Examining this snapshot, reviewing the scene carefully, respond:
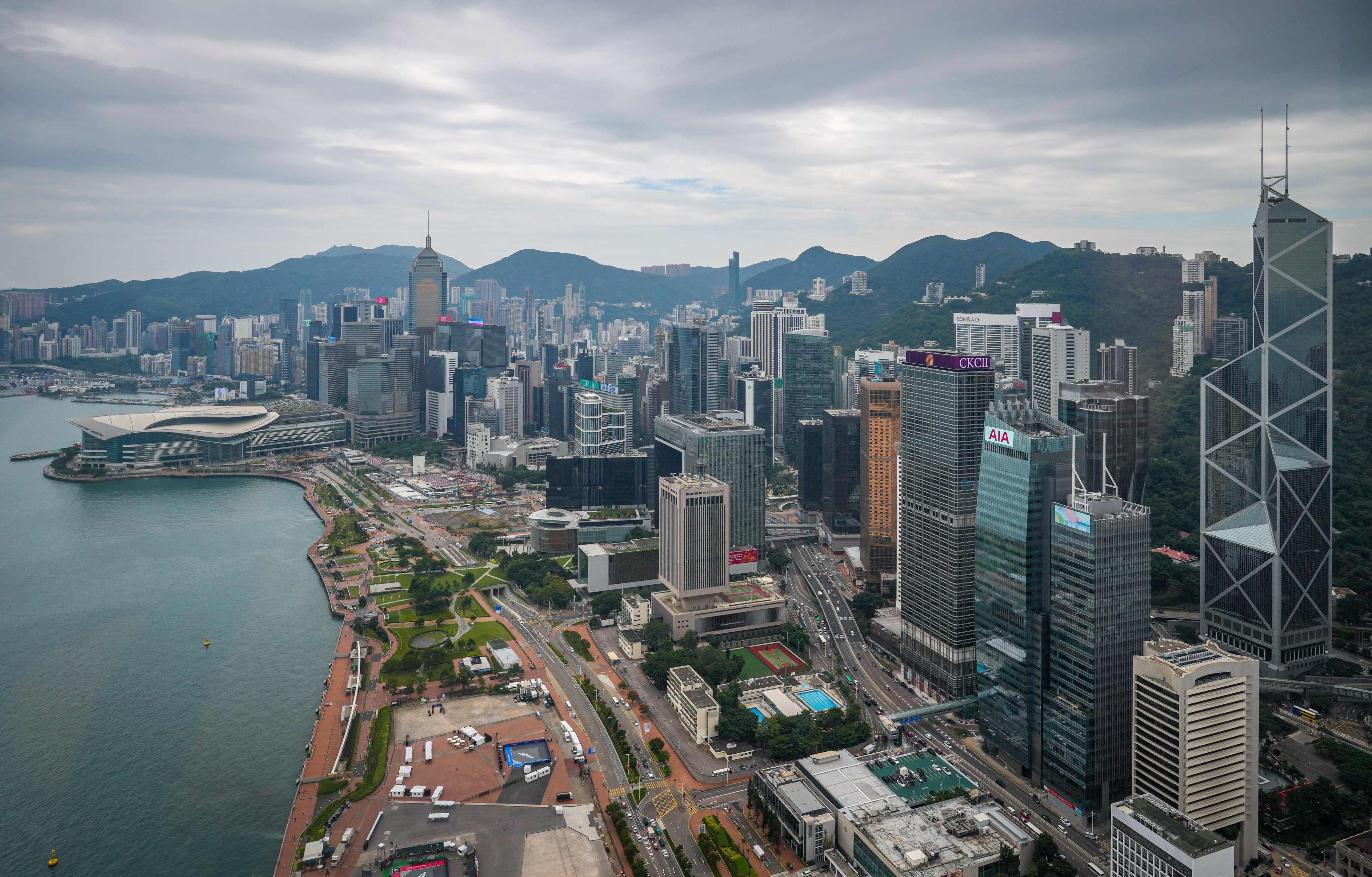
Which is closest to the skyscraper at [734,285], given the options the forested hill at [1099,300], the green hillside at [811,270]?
the green hillside at [811,270]

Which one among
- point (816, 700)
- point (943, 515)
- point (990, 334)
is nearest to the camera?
point (816, 700)

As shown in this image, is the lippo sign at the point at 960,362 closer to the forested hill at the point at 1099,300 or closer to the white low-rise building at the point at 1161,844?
the forested hill at the point at 1099,300

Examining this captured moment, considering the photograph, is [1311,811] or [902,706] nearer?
[1311,811]

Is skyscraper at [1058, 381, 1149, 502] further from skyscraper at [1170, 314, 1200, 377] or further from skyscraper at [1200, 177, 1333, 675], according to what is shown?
skyscraper at [1170, 314, 1200, 377]

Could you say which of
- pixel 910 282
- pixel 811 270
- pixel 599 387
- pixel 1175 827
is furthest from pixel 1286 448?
pixel 811 270

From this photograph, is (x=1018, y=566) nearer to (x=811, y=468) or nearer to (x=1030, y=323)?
(x=811, y=468)

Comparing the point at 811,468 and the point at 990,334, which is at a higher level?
the point at 990,334
